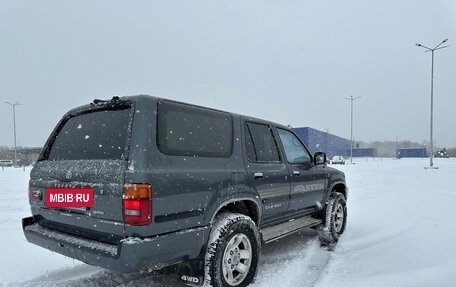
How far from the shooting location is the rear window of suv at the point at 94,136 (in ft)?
10.2

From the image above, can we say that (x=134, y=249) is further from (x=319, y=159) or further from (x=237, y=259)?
(x=319, y=159)

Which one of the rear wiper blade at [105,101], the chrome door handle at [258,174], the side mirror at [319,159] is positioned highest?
the rear wiper blade at [105,101]

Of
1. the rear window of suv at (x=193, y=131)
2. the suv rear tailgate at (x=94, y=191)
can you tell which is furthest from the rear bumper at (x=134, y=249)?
the rear window of suv at (x=193, y=131)

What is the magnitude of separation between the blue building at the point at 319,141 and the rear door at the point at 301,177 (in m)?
34.8

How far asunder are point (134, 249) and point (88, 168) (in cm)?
86

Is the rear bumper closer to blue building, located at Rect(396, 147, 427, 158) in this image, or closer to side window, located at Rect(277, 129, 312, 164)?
side window, located at Rect(277, 129, 312, 164)

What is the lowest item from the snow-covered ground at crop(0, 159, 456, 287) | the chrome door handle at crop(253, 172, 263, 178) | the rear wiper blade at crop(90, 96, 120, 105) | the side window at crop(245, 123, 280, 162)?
the snow-covered ground at crop(0, 159, 456, 287)

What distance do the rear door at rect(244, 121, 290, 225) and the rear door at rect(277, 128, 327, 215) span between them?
203mm

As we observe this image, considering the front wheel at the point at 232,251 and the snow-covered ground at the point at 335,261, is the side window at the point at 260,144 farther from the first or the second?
the snow-covered ground at the point at 335,261

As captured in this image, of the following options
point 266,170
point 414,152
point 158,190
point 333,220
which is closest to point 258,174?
point 266,170

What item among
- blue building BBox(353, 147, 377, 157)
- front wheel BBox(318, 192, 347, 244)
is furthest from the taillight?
blue building BBox(353, 147, 377, 157)

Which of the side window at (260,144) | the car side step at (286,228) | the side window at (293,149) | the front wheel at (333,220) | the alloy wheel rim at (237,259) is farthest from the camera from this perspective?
the front wheel at (333,220)

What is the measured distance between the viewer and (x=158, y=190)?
2861 millimetres

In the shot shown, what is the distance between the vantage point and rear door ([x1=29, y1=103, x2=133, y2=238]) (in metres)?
2.93
